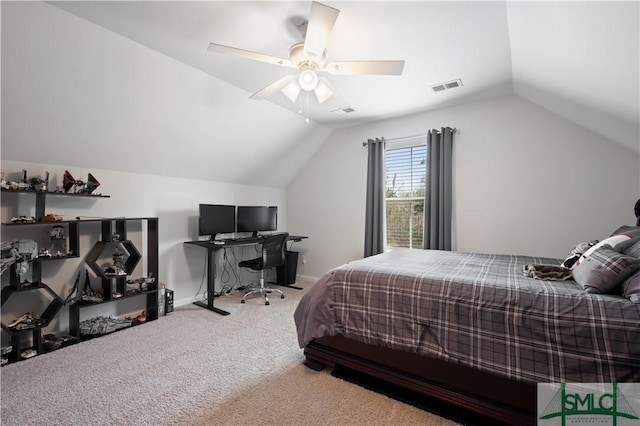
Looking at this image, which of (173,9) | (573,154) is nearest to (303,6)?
(173,9)

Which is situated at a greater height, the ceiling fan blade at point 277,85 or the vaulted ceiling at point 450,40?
the vaulted ceiling at point 450,40

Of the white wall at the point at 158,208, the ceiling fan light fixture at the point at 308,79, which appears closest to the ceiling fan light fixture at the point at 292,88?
the ceiling fan light fixture at the point at 308,79

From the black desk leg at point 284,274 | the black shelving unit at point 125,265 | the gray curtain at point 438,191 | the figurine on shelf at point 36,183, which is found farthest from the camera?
the black desk leg at point 284,274

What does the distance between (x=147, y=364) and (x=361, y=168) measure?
3424 millimetres

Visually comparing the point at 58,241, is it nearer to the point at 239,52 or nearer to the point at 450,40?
the point at 239,52

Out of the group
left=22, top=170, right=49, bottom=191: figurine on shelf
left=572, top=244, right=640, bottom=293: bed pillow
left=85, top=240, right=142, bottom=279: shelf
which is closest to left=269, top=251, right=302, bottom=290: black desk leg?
left=85, top=240, right=142, bottom=279: shelf

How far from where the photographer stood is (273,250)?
3926 millimetres

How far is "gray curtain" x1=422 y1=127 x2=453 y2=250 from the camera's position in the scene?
11.9 ft

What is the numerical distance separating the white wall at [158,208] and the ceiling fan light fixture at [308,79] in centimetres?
229

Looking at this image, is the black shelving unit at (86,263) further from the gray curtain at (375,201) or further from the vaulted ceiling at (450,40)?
the gray curtain at (375,201)

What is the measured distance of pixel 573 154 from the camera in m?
3.03

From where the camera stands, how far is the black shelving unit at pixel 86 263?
2363 mm

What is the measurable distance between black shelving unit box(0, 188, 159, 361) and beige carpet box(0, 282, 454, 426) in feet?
0.82

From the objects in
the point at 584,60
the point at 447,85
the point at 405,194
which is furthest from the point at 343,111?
the point at 584,60
